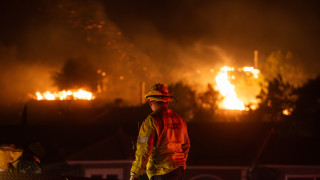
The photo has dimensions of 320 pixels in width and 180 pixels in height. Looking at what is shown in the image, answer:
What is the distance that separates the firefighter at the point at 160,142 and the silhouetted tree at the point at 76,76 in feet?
186

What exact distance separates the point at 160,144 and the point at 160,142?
0.9 inches

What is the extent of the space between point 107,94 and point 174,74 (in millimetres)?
17941

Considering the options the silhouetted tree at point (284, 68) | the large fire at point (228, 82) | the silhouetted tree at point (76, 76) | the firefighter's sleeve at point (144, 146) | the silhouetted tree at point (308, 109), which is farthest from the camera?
the silhouetted tree at point (284, 68)

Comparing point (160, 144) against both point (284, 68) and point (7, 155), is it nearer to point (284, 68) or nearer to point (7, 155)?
point (7, 155)

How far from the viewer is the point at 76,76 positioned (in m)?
61.8

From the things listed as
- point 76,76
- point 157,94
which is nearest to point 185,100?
point 76,76

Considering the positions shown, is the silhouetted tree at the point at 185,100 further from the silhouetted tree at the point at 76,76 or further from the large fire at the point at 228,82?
the large fire at the point at 228,82

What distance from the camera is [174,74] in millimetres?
79625

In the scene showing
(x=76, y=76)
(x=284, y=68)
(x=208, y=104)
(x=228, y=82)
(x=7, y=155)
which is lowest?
(x=208, y=104)

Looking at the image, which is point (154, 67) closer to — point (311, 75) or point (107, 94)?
point (107, 94)

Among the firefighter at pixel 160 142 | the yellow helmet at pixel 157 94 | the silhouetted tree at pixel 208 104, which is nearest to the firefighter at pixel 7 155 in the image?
the firefighter at pixel 160 142

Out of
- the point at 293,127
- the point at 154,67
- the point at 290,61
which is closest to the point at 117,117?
the point at 293,127

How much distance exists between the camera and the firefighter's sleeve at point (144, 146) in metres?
5.35

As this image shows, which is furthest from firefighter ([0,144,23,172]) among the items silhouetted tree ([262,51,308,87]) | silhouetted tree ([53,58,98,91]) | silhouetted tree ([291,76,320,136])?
silhouetted tree ([262,51,308,87])
